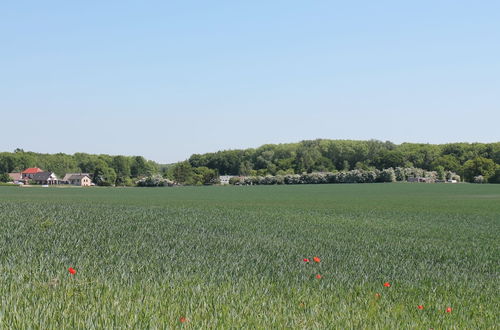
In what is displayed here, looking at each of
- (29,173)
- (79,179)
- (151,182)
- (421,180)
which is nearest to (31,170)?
(29,173)

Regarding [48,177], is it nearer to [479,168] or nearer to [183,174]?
[183,174]

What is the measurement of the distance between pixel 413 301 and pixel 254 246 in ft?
23.7

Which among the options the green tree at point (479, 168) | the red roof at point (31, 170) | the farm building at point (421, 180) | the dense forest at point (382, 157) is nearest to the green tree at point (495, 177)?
the green tree at point (479, 168)

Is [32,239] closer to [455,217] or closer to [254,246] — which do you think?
[254,246]

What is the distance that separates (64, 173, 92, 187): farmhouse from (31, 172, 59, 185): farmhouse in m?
4.49

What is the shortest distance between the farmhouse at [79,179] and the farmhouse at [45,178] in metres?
4.49

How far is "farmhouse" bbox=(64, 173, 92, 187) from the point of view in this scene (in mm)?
191500

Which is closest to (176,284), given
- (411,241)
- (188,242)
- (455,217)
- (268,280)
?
(268,280)

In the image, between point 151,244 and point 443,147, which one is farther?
point 443,147

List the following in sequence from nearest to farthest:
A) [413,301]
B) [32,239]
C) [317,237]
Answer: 1. [413,301]
2. [32,239]
3. [317,237]

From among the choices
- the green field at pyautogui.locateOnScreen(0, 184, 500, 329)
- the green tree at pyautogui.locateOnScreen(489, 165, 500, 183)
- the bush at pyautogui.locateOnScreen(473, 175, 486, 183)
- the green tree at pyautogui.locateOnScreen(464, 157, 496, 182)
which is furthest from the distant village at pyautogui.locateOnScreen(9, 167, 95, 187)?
the green field at pyautogui.locateOnScreen(0, 184, 500, 329)

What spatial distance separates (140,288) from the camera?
872 cm

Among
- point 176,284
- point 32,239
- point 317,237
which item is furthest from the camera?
point 317,237

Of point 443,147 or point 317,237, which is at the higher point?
point 443,147
